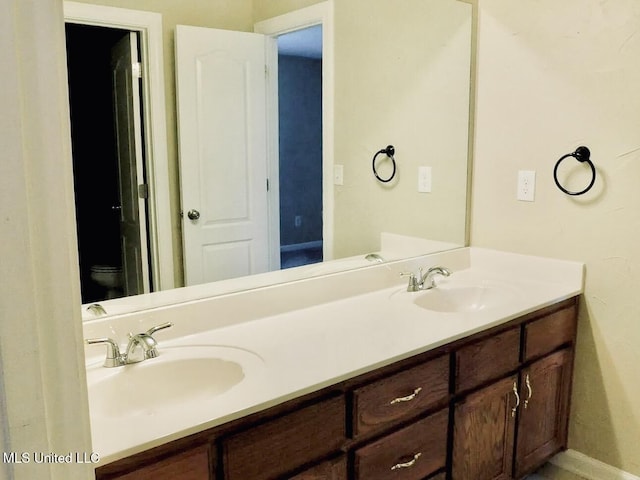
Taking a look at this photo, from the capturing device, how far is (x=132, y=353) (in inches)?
55.6

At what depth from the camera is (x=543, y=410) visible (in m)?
2.12

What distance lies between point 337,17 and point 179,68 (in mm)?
735

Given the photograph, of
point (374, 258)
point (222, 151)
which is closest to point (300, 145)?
point (222, 151)

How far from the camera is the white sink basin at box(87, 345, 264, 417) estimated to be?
1.32 meters

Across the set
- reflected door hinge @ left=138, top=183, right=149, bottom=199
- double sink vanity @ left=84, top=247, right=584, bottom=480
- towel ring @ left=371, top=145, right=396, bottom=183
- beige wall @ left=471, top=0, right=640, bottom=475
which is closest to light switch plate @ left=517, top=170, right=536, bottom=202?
beige wall @ left=471, top=0, right=640, bottom=475

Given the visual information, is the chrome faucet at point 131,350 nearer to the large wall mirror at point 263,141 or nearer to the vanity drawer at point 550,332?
the large wall mirror at point 263,141

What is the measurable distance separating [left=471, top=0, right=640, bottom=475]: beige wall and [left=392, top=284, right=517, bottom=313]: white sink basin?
27cm

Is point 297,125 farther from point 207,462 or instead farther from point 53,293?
point 53,293

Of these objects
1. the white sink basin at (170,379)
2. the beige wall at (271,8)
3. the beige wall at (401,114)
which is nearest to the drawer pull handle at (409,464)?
the white sink basin at (170,379)

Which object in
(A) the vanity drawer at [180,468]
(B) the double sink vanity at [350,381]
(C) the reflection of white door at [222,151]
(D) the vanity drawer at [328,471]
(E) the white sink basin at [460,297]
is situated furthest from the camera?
(E) the white sink basin at [460,297]

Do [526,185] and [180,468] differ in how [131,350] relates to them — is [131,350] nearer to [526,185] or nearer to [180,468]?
[180,468]

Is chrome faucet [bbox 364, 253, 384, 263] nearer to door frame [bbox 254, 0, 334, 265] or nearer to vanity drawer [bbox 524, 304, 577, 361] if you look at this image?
door frame [bbox 254, 0, 334, 265]

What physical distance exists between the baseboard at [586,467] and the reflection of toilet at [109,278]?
184cm

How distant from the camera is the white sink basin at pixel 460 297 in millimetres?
2123
